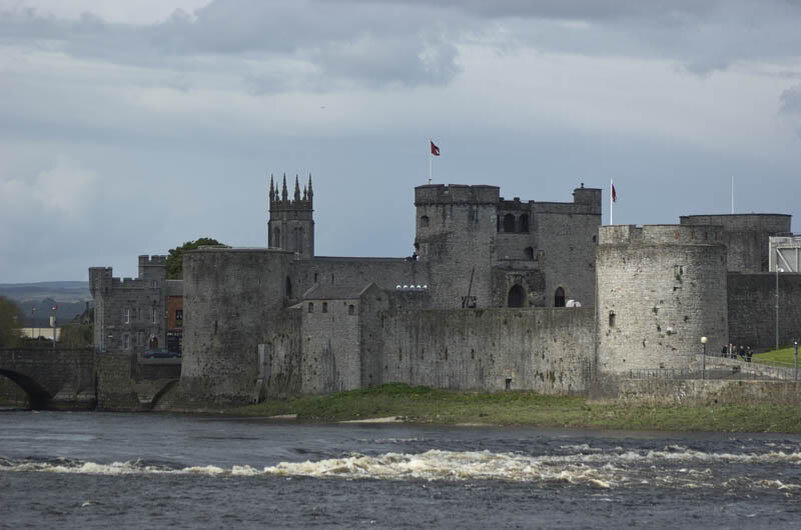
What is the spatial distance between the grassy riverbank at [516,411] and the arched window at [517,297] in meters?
16.1

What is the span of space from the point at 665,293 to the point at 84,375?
32324mm

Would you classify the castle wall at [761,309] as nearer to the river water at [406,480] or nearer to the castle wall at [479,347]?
the castle wall at [479,347]

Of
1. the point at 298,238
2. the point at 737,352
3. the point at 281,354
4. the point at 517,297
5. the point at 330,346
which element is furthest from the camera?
the point at 298,238

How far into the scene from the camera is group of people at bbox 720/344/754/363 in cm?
7388

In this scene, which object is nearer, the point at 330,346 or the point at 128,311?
the point at 330,346

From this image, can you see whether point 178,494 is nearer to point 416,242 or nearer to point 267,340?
point 267,340

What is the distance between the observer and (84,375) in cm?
9456

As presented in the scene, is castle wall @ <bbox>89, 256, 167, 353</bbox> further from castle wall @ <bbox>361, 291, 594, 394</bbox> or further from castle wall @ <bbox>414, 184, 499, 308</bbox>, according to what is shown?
castle wall @ <bbox>361, 291, 594, 394</bbox>

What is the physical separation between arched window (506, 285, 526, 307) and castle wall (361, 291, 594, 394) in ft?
38.1

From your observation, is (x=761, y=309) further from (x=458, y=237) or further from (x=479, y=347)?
(x=458, y=237)

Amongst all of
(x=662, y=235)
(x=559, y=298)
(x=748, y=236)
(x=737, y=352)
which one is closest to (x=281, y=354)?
(x=559, y=298)

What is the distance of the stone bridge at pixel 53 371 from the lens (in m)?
93.9

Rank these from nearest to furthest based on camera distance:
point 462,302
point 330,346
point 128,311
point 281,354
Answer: point 330,346
point 281,354
point 462,302
point 128,311

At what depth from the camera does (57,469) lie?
2379 inches
